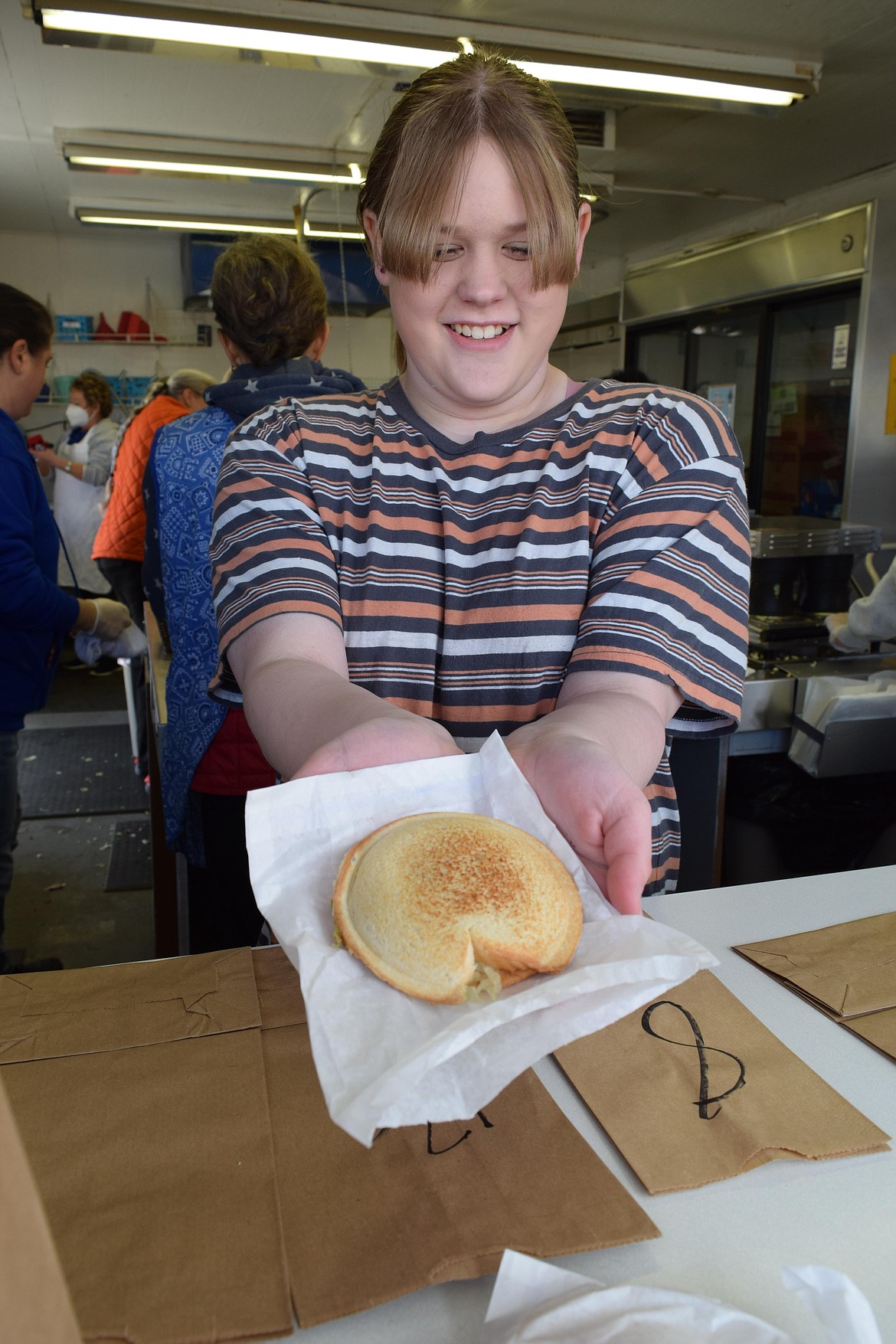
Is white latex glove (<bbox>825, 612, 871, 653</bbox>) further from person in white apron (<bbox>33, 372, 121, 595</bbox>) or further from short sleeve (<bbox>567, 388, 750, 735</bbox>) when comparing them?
person in white apron (<bbox>33, 372, 121, 595</bbox>)

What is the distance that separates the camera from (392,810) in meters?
→ 0.81

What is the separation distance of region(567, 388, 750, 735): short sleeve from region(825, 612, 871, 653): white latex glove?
152cm

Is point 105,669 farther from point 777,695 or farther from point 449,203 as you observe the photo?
point 449,203

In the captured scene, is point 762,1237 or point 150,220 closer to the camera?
point 762,1237

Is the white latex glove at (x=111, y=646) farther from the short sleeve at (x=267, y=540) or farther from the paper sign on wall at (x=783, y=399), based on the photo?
the paper sign on wall at (x=783, y=399)

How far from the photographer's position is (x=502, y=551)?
3.68ft

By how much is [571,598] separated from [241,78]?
4.33m

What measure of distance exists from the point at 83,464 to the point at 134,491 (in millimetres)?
2715

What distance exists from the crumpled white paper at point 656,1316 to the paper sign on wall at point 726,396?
610 cm

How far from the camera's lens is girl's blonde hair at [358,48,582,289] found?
103 cm

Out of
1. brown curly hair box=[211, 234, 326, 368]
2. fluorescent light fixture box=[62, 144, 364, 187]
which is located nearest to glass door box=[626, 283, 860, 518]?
fluorescent light fixture box=[62, 144, 364, 187]

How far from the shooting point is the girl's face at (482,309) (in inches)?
41.0

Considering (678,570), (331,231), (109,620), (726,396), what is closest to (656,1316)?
(678,570)

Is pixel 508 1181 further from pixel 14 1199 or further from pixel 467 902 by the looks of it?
pixel 14 1199
